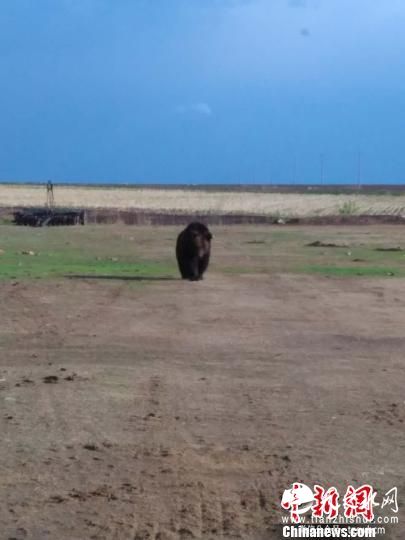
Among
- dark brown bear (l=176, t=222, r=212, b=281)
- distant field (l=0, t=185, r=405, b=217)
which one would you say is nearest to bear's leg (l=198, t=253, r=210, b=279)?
dark brown bear (l=176, t=222, r=212, b=281)

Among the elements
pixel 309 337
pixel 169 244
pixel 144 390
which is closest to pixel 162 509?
pixel 144 390

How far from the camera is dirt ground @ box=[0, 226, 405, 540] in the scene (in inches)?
258

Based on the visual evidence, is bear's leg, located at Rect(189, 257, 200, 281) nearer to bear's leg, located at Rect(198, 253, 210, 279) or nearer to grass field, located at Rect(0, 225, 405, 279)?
bear's leg, located at Rect(198, 253, 210, 279)

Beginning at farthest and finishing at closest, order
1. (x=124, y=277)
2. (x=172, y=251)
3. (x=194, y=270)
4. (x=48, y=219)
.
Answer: (x=48, y=219) → (x=172, y=251) → (x=124, y=277) → (x=194, y=270)

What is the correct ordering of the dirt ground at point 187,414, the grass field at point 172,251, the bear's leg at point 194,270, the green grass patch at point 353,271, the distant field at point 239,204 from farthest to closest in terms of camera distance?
the distant field at point 239,204
the grass field at point 172,251
the green grass patch at point 353,271
the bear's leg at point 194,270
the dirt ground at point 187,414

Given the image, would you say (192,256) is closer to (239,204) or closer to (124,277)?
(124,277)

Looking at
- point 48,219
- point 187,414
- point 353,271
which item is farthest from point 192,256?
point 48,219

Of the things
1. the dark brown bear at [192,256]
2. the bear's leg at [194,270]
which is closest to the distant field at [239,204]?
the dark brown bear at [192,256]

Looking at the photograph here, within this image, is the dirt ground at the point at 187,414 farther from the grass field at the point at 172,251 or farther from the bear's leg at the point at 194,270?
the grass field at the point at 172,251

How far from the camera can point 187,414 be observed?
8.91 m

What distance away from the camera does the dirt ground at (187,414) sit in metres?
6.54

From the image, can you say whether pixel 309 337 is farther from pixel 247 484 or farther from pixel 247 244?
pixel 247 244

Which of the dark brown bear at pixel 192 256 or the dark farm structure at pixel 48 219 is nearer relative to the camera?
the dark brown bear at pixel 192 256

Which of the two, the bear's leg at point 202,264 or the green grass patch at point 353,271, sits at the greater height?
the bear's leg at point 202,264
